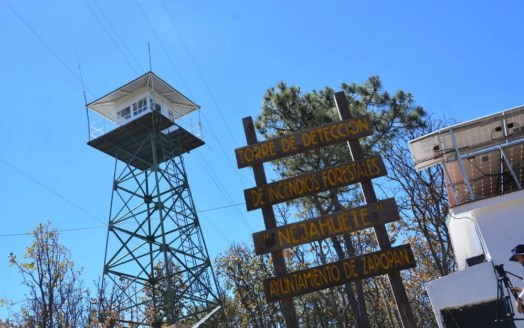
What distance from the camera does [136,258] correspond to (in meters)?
17.6

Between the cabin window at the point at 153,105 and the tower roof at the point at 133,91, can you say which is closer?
the cabin window at the point at 153,105

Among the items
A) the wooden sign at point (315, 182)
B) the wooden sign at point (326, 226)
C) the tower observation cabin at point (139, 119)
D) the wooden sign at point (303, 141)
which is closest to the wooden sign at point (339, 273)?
the wooden sign at point (326, 226)

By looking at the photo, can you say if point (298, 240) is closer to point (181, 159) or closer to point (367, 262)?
point (367, 262)

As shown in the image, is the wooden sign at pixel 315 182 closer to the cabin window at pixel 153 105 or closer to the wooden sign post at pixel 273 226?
the wooden sign post at pixel 273 226

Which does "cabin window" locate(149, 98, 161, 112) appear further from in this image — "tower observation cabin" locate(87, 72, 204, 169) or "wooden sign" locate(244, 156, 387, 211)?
"wooden sign" locate(244, 156, 387, 211)

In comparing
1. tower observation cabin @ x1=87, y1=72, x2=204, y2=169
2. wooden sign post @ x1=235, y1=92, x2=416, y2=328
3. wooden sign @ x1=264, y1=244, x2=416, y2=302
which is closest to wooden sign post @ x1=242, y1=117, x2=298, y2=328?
wooden sign post @ x1=235, y1=92, x2=416, y2=328

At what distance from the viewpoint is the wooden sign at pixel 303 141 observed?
855cm

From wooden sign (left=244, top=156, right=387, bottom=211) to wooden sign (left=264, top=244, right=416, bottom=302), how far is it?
1.31m

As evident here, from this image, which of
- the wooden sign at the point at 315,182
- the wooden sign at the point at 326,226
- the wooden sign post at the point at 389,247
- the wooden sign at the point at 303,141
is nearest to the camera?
the wooden sign post at the point at 389,247

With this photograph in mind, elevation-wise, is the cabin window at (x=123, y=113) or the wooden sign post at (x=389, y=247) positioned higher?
the cabin window at (x=123, y=113)

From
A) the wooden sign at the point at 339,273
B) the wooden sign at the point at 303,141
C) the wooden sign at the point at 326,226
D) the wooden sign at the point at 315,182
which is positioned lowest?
the wooden sign at the point at 339,273

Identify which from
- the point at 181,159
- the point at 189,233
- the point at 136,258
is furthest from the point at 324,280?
the point at 181,159

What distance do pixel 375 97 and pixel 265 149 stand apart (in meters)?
12.3

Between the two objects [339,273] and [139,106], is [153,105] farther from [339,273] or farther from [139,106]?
[339,273]
